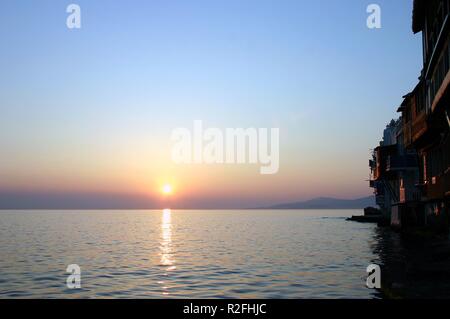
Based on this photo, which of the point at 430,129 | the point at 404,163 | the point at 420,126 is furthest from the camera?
the point at 404,163

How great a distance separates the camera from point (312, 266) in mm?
39094

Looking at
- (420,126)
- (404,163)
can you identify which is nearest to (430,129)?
(420,126)

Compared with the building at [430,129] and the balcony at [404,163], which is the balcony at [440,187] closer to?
the building at [430,129]

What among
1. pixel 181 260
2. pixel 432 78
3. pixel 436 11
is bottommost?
pixel 181 260

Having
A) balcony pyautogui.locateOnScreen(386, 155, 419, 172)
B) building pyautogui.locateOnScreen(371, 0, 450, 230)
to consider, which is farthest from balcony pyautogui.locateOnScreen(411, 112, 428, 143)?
balcony pyautogui.locateOnScreen(386, 155, 419, 172)

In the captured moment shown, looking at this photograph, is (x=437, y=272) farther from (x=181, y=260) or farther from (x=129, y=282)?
(x=181, y=260)

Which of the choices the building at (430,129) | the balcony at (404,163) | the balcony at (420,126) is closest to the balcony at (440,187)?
the building at (430,129)

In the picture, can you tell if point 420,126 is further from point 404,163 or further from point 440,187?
point 404,163

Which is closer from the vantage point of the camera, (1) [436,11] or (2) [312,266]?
(1) [436,11]
